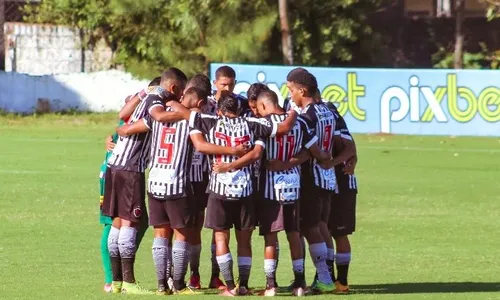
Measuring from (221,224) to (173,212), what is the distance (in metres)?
0.44

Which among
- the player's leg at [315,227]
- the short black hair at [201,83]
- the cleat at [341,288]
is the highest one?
the short black hair at [201,83]

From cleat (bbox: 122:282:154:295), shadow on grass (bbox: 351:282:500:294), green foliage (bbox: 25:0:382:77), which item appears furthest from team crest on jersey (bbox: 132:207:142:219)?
green foliage (bbox: 25:0:382:77)

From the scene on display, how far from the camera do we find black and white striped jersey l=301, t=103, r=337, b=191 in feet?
34.5

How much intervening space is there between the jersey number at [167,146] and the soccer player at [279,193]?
80 cm

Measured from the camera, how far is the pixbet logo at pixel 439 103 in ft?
94.0

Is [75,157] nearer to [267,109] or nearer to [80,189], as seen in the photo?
[80,189]

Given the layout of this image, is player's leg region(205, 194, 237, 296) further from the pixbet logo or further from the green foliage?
the green foliage

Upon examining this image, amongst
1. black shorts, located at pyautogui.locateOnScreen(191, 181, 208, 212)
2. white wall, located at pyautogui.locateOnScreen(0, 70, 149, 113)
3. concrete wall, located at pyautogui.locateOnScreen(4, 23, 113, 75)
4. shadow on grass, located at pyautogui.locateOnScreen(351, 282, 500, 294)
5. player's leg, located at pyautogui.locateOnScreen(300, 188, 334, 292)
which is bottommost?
shadow on grass, located at pyautogui.locateOnScreen(351, 282, 500, 294)

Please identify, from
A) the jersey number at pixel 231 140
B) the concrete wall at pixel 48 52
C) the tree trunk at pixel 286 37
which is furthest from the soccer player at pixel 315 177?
the concrete wall at pixel 48 52

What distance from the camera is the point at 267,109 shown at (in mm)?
10359

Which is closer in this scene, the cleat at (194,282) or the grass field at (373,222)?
the cleat at (194,282)

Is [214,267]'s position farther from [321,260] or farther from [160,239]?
[321,260]

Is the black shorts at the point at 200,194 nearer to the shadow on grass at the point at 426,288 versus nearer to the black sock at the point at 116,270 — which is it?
the black sock at the point at 116,270

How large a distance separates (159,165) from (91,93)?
2430 cm
